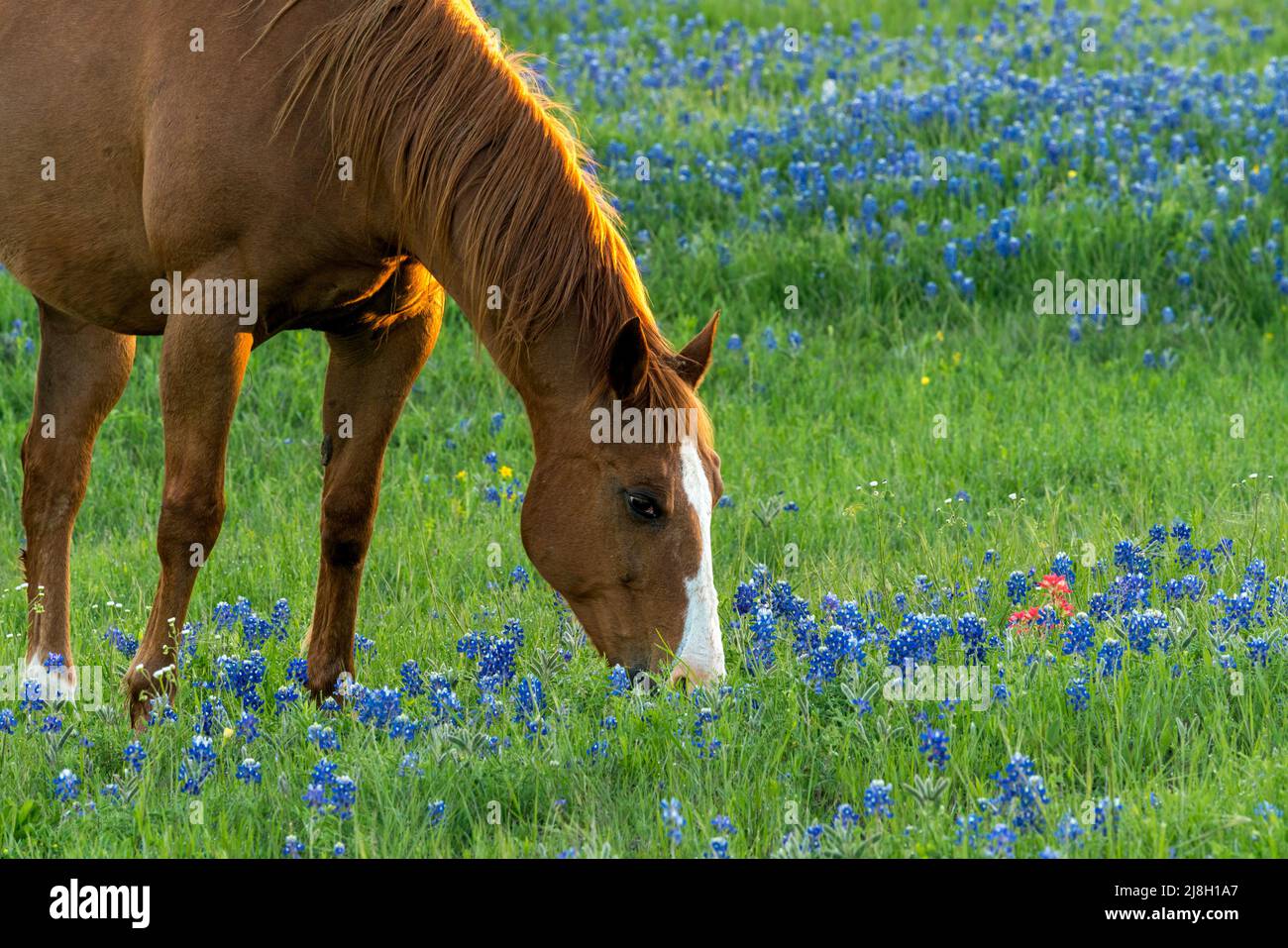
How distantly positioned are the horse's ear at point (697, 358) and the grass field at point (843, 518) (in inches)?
30.0

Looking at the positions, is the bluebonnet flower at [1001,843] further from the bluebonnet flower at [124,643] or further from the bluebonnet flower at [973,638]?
the bluebonnet flower at [124,643]

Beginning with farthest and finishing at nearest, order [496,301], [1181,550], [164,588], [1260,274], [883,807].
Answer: [1260,274], [1181,550], [164,588], [496,301], [883,807]

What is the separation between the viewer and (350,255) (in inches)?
196

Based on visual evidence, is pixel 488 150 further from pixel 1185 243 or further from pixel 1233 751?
pixel 1185 243

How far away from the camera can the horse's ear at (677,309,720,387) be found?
4.62 m

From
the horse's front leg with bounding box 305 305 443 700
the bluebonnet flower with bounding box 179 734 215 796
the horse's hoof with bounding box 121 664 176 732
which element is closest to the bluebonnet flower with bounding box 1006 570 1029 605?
the horse's front leg with bounding box 305 305 443 700

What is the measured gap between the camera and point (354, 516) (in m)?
5.63

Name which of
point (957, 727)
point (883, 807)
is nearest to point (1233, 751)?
point (957, 727)

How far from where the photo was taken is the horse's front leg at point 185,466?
194 inches

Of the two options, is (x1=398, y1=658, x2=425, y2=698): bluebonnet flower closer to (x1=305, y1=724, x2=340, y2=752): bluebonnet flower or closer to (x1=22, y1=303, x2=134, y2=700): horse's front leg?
(x1=305, y1=724, x2=340, y2=752): bluebonnet flower

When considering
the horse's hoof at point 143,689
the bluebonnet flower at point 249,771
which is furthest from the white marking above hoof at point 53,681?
the bluebonnet flower at point 249,771

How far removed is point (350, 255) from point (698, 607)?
159 cm

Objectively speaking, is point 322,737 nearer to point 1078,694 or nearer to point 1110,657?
point 1078,694

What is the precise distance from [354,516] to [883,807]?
101 inches
